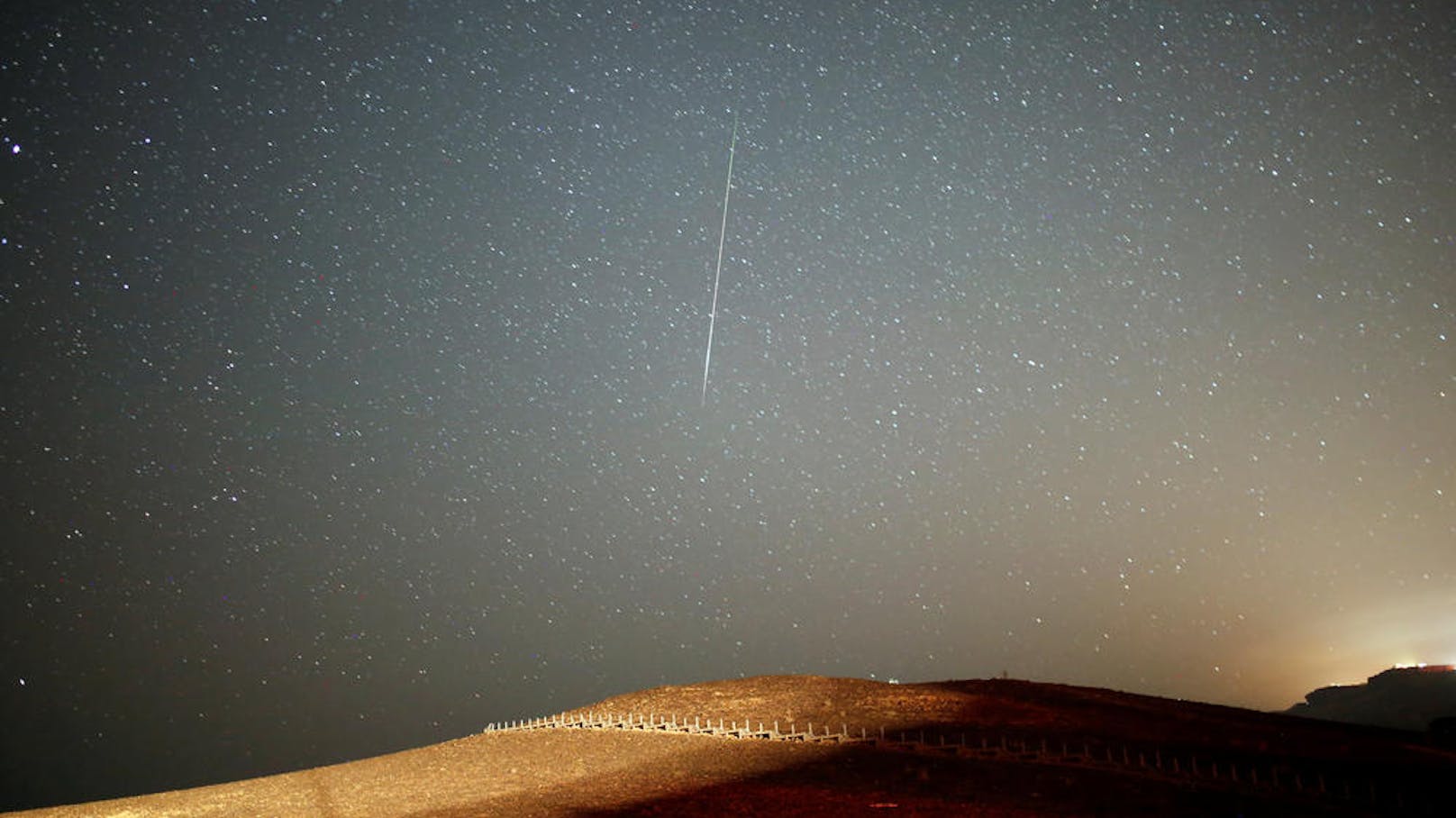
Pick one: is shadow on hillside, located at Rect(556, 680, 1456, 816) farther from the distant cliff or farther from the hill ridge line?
the distant cliff

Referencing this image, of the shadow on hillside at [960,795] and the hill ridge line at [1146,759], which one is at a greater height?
the hill ridge line at [1146,759]

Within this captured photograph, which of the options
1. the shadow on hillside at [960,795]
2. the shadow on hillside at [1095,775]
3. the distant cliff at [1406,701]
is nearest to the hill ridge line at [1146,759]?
the shadow on hillside at [1095,775]

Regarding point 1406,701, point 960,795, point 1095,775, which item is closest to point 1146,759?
point 1095,775

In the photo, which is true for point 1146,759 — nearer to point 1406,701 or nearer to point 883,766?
point 883,766

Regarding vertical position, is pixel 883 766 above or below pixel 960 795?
above

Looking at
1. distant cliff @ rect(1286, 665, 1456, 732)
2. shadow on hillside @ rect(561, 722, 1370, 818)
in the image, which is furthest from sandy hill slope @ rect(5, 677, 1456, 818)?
distant cliff @ rect(1286, 665, 1456, 732)

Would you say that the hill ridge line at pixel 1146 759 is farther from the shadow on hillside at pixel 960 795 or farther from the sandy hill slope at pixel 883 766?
the shadow on hillside at pixel 960 795

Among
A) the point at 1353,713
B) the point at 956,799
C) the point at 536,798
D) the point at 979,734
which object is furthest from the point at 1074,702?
the point at 1353,713

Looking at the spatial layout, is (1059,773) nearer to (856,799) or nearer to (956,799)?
(956,799)
